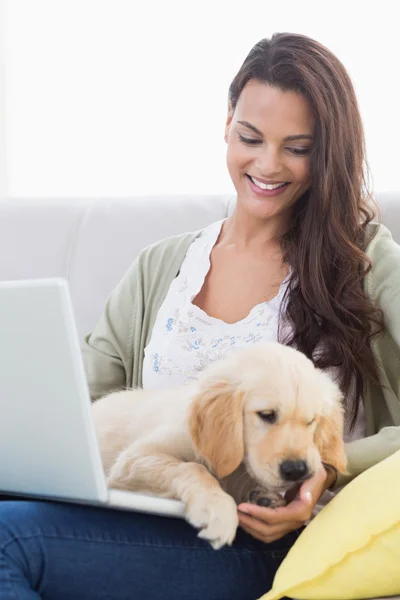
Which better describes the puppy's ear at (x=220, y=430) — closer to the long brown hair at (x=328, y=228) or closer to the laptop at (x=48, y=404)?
the laptop at (x=48, y=404)

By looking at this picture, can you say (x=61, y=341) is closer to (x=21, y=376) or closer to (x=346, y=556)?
(x=21, y=376)

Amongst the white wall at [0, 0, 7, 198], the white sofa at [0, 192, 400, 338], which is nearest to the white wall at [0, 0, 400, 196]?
the white wall at [0, 0, 7, 198]

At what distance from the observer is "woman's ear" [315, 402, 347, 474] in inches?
56.2

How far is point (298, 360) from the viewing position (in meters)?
1.44

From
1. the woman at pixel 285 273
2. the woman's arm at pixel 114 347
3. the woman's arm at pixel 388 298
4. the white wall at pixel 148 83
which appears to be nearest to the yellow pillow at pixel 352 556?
the woman at pixel 285 273

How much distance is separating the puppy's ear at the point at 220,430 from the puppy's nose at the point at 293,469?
8 centimetres

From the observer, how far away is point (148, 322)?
2.16 meters

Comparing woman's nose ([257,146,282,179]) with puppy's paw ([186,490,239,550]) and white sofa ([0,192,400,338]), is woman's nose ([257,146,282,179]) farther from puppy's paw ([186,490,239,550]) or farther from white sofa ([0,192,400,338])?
puppy's paw ([186,490,239,550])

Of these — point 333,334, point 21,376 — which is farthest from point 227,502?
point 333,334

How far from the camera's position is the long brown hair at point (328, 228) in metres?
1.86

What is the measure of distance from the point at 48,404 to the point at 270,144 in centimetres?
95

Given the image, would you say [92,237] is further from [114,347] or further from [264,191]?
[264,191]

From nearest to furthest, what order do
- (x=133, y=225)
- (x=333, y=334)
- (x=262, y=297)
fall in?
(x=333, y=334) < (x=262, y=297) < (x=133, y=225)

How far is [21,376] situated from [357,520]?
22.2 inches
